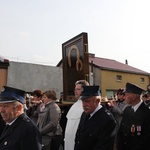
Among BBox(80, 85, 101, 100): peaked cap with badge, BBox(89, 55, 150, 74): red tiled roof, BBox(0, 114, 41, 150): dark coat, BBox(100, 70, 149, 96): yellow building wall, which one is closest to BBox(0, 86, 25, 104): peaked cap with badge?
BBox(0, 114, 41, 150): dark coat

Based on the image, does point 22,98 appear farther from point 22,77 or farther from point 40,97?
point 22,77

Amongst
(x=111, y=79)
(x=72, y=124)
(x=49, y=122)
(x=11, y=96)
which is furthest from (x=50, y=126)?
(x=111, y=79)

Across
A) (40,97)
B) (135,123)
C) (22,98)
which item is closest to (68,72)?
(40,97)

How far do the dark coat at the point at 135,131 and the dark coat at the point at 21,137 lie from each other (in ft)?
5.34

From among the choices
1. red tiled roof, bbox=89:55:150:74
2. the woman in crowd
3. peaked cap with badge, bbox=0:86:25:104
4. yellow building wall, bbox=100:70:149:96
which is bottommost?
the woman in crowd

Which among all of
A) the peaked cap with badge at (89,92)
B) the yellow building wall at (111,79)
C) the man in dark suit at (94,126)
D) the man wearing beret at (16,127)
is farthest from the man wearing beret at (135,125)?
the yellow building wall at (111,79)

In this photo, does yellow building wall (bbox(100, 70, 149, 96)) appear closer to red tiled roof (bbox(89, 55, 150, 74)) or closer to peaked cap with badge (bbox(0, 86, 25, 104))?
red tiled roof (bbox(89, 55, 150, 74))

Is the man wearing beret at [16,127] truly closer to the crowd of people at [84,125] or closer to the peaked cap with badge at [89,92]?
the crowd of people at [84,125]

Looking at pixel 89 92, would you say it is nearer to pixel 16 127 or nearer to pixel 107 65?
pixel 16 127

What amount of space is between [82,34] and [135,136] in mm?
2440

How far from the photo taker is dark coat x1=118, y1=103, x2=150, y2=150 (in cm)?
351

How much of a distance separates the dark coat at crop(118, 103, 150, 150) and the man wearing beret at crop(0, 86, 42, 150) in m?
1.61

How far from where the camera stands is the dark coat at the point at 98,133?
2.78m

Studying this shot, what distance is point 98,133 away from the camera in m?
2.86
